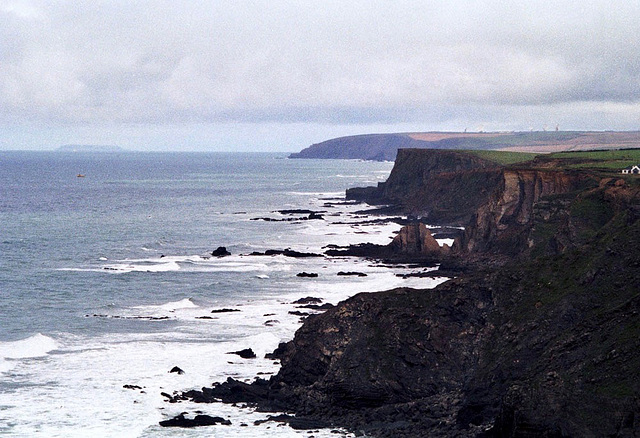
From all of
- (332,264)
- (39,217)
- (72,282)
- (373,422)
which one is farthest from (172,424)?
(39,217)

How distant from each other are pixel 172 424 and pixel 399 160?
457 feet

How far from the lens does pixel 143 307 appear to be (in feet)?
217

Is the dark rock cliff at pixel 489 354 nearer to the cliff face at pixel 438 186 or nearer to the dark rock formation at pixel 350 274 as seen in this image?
the dark rock formation at pixel 350 274

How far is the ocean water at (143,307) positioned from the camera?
139 feet

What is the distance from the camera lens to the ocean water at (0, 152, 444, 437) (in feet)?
139

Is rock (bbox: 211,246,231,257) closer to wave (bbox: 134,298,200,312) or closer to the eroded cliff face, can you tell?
the eroded cliff face

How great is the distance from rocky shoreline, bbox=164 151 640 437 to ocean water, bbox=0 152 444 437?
10.3 ft

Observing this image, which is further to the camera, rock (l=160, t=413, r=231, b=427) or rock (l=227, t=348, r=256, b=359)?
rock (l=227, t=348, r=256, b=359)

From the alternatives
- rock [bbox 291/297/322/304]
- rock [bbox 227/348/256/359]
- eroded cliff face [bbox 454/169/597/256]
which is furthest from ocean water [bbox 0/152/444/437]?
eroded cliff face [bbox 454/169/597/256]

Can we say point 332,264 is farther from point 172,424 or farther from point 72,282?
point 172,424

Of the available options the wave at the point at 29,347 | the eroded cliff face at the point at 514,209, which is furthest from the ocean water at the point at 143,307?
the eroded cliff face at the point at 514,209

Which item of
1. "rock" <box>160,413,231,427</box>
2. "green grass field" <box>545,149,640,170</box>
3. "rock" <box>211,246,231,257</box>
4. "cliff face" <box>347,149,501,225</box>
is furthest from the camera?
"cliff face" <box>347,149,501,225</box>

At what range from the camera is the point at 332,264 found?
88.6m

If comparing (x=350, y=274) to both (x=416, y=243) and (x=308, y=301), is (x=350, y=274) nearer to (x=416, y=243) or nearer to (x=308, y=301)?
(x=416, y=243)
